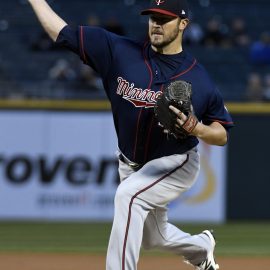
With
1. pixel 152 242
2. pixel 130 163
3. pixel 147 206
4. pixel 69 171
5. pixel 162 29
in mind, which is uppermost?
pixel 162 29

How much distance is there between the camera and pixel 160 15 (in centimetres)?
500

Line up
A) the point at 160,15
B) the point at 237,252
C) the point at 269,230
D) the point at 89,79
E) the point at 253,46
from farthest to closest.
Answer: the point at 253,46 < the point at 89,79 < the point at 269,230 < the point at 237,252 < the point at 160,15

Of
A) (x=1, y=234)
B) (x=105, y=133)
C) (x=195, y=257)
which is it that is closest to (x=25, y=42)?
(x=105, y=133)

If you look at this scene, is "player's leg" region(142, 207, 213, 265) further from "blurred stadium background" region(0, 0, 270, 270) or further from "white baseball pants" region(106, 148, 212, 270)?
"blurred stadium background" region(0, 0, 270, 270)

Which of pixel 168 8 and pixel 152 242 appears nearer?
pixel 168 8

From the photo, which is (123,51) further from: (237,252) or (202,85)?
(237,252)

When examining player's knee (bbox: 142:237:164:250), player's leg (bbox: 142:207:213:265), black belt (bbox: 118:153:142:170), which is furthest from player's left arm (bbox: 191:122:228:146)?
player's knee (bbox: 142:237:164:250)

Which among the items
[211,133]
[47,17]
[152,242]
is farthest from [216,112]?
[47,17]

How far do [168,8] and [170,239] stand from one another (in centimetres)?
159

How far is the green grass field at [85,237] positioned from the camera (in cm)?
920

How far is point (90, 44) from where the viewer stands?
203 inches

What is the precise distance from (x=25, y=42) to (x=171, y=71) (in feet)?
31.8

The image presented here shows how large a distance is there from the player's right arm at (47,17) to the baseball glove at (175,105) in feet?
2.57

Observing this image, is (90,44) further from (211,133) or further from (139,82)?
(211,133)
